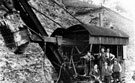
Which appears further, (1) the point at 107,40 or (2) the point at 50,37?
(1) the point at 107,40

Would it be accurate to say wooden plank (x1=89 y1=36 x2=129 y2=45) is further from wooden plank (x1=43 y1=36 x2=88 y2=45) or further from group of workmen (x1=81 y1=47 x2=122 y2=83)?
wooden plank (x1=43 y1=36 x2=88 y2=45)

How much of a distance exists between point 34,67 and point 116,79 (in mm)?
3969

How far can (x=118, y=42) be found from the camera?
10.7m

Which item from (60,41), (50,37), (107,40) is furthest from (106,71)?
(50,37)

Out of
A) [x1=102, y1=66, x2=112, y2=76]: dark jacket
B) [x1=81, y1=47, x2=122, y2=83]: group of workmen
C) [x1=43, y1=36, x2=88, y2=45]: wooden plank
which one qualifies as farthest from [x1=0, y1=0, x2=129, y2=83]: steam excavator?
[x1=102, y1=66, x2=112, y2=76]: dark jacket

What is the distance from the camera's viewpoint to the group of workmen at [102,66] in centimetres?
983

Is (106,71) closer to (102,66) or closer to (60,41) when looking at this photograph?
(102,66)

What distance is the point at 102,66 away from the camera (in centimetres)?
1020

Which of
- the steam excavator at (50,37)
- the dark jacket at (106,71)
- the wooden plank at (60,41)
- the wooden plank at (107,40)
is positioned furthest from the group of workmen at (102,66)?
the wooden plank at (60,41)

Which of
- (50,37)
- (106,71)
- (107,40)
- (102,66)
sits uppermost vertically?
(50,37)

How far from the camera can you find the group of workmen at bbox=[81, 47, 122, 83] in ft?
32.2

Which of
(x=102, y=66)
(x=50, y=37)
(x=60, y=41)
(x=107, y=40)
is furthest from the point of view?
(x=102, y=66)

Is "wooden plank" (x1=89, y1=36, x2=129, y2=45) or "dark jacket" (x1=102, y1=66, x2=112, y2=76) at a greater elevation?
"wooden plank" (x1=89, y1=36, x2=129, y2=45)

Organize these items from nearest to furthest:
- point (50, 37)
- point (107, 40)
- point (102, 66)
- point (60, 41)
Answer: point (50, 37) → point (60, 41) → point (107, 40) → point (102, 66)
